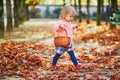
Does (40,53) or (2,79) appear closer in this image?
(2,79)

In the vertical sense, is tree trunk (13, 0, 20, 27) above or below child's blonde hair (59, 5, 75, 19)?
below

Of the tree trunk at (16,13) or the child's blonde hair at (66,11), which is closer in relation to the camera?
the child's blonde hair at (66,11)

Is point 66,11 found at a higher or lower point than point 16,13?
higher

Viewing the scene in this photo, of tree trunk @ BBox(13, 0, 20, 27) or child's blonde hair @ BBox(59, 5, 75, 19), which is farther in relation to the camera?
tree trunk @ BBox(13, 0, 20, 27)

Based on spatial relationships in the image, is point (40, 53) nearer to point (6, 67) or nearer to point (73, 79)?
point (6, 67)

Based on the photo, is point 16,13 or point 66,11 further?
point 16,13

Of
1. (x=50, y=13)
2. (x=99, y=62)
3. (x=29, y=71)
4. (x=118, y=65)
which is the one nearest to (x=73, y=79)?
(x=29, y=71)

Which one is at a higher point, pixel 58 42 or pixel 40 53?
pixel 58 42

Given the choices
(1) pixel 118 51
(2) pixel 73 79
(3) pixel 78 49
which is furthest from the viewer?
(3) pixel 78 49

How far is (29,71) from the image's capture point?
30.4ft

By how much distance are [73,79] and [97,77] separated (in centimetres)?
57

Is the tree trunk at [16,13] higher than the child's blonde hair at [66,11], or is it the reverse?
the child's blonde hair at [66,11]

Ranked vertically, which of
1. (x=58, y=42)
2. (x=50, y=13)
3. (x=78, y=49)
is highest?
(x=58, y=42)

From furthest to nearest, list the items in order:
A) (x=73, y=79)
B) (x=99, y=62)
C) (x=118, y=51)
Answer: (x=118, y=51) < (x=99, y=62) < (x=73, y=79)
